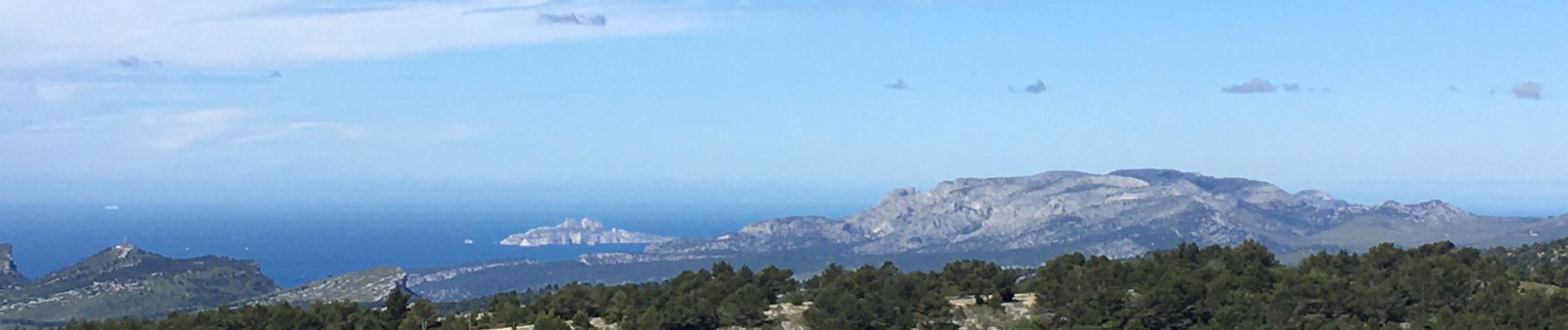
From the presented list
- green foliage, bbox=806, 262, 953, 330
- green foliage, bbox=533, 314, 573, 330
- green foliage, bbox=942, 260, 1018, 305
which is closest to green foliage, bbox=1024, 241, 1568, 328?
green foliage, bbox=942, 260, 1018, 305

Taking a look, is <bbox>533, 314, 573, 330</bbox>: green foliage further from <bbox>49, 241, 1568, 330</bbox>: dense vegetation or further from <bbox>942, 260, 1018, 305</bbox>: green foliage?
<bbox>942, 260, 1018, 305</bbox>: green foliage

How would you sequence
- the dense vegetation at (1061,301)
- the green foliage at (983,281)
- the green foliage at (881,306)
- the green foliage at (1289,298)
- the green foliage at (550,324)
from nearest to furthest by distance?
the green foliage at (1289,298) < the green foliage at (550,324) < the dense vegetation at (1061,301) < the green foliage at (881,306) < the green foliage at (983,281)

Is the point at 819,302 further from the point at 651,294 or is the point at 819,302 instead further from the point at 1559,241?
the point at 1559,241

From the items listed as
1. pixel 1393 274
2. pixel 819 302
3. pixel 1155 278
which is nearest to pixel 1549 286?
pixel 1393 274

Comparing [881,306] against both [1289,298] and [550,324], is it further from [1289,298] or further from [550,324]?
[1289,298]

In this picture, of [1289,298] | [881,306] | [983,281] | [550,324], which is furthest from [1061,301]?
[550,324]

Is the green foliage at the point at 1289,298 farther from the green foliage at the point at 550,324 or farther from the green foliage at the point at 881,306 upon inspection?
the green foliage at the point at 550,324

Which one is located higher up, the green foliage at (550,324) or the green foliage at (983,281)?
the green foliage at (983,281)

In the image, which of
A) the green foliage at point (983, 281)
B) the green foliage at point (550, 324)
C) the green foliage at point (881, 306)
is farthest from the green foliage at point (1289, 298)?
the green foliage at point (550, 324)
